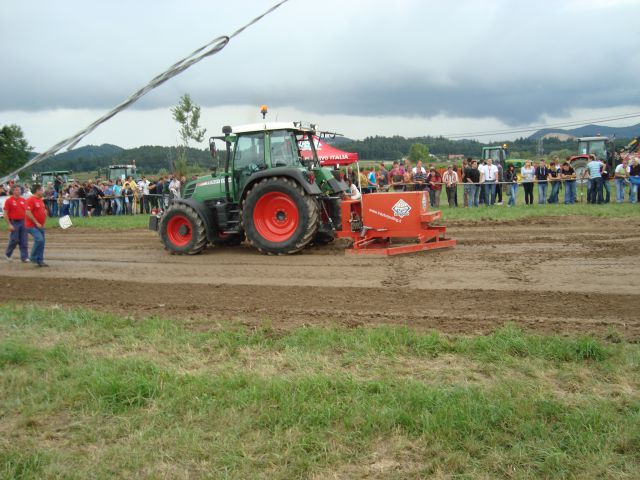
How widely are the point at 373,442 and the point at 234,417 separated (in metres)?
0.99

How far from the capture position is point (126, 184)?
24.1m

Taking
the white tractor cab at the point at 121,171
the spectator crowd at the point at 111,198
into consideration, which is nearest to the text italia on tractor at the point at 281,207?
the spectator crowd at the point at 111,198

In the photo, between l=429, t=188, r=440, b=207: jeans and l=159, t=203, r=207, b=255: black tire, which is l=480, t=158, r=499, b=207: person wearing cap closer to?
l=429, t=188, r=440, b=207: jeans

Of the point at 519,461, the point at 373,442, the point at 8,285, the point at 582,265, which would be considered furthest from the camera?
the point at 8,285

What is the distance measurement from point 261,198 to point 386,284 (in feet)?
10.8

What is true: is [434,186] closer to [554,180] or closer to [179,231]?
[554,180]

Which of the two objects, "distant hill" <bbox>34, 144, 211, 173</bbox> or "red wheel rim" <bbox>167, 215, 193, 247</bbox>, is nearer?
"red wheel rim" <bbox>167, 215, 193, 247</bbox>

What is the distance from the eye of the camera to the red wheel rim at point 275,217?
10094 millimetres

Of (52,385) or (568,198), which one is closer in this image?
(52,385)

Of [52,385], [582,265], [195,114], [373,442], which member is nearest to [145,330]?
[52,385]

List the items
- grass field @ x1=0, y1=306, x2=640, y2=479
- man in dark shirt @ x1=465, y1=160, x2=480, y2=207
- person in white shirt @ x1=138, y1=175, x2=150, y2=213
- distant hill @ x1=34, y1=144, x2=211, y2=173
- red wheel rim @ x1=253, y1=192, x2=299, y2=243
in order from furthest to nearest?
distant hill @ x1=34, y1=144, x2=211, y2=173, person in white shirt @ x1=138, y1=175, x2=150, y2=213, man in dark shirt @ x1=465, y1=160, x2=480, y2=207, red wheel rim @ x1=253, y1=192, x2=299, y2=243, grass field @ x1=0, y1=306, x2=640, y2=479

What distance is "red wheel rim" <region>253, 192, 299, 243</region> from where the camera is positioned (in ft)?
33.1

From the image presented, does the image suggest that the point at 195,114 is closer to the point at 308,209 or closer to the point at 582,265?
the point at 308,209

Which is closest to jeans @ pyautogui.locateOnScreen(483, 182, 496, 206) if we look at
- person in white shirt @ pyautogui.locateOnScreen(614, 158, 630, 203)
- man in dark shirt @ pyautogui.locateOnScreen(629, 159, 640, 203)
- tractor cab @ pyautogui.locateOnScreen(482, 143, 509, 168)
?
person in white shirt @ pyautogui.locateOnScreen(614, 158, 630, 203)
